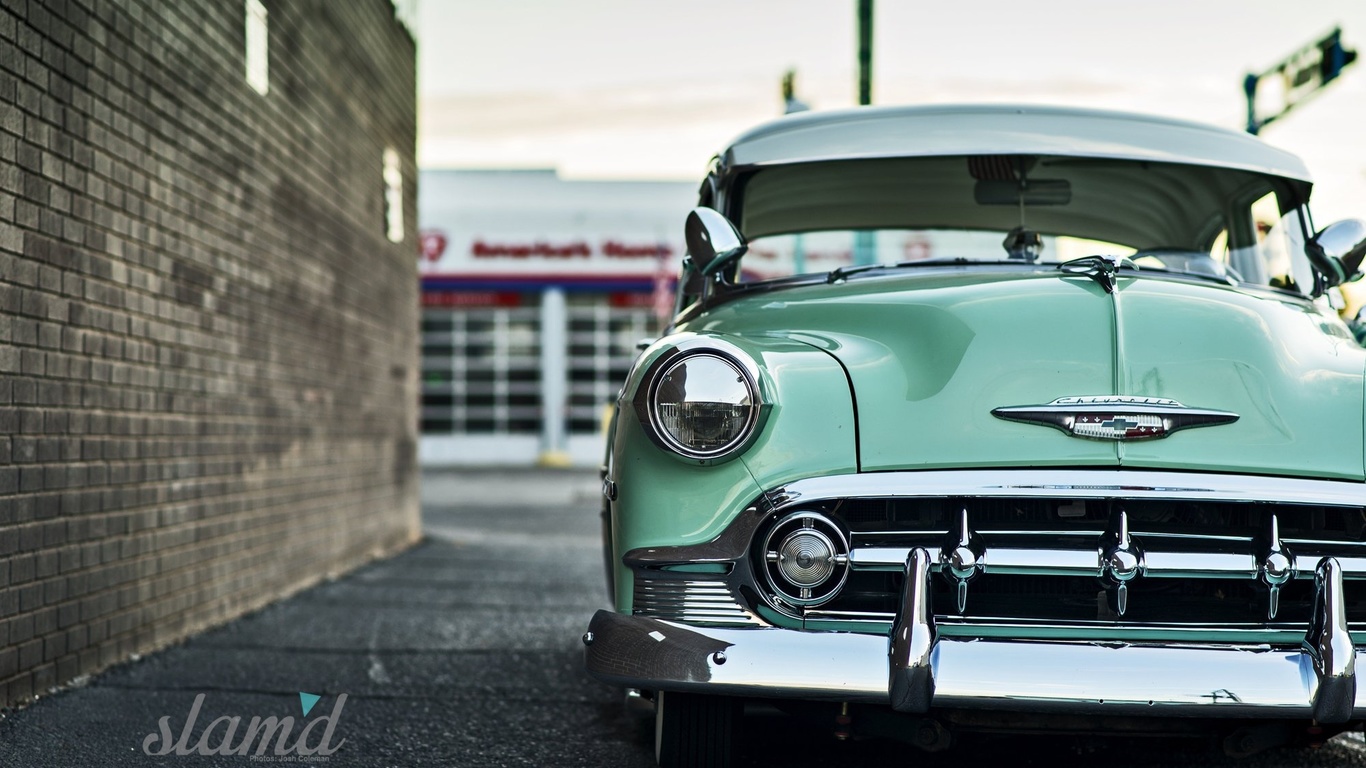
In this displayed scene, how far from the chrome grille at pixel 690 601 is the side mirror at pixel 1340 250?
218 centimetres

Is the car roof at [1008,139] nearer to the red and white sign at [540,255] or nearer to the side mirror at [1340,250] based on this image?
the side mirror at [1340,250]

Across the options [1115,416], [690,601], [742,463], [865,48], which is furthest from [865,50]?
[690,601]

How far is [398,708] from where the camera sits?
13.1 feet

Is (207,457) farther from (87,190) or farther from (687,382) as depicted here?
(687,382)

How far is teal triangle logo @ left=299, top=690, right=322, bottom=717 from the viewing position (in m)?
→ 3.91

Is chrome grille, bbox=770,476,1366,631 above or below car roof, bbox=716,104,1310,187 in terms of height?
below

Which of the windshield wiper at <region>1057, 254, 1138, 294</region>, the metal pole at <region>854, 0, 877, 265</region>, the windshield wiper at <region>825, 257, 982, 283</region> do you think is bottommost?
the windshield wiper at <region>1057, 254, 1138, 294</region>

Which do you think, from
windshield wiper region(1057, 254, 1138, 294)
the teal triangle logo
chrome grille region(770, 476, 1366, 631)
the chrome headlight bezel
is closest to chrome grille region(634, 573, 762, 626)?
chrome grille region(770, 476, 1366, 631)

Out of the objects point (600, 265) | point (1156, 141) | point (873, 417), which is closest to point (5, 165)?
point (873, 417)

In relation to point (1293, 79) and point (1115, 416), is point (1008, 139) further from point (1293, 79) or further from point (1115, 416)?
point (1293, 79)

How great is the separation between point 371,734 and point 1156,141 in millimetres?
2864

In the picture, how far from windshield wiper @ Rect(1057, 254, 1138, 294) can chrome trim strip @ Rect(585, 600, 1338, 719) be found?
2.85 ft

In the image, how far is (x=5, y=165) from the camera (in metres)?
3.69

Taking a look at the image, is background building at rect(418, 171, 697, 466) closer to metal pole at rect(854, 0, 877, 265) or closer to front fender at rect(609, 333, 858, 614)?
metal pole at rect(854, 0, 877, 265)
